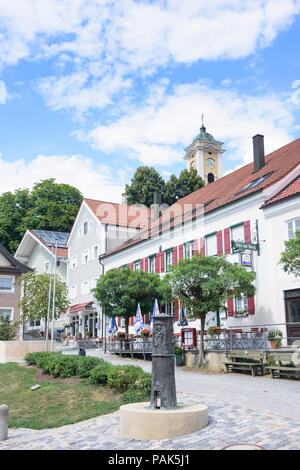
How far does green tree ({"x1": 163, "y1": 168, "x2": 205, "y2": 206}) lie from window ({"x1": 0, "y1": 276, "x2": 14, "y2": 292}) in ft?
62.5

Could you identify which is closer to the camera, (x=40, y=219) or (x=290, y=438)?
(x=290, y=438)

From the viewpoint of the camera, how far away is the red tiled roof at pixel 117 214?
136 feet

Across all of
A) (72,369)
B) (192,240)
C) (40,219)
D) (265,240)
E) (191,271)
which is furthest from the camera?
(40,219)

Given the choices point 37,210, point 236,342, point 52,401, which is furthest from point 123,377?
point 37,210

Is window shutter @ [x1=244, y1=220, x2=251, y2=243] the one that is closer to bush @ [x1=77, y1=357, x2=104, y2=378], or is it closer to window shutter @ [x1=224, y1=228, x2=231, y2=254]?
window shutter @ [x1=224, y1=228, x2=231, y2=254]

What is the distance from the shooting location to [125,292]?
26.2 metres

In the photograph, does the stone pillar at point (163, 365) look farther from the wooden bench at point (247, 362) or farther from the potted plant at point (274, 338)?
the potted plant at point (274, 338)

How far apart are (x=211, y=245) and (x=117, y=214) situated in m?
16.8

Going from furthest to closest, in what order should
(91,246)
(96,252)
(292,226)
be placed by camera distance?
1. (91,246)
2. (96,252)
3. (292,226)

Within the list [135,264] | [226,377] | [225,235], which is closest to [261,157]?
[225,235]

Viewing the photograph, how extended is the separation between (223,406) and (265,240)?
43.1 ft

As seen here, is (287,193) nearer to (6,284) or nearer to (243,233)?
(243,233)

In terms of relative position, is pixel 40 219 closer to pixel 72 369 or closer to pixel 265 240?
pixel 265 240
